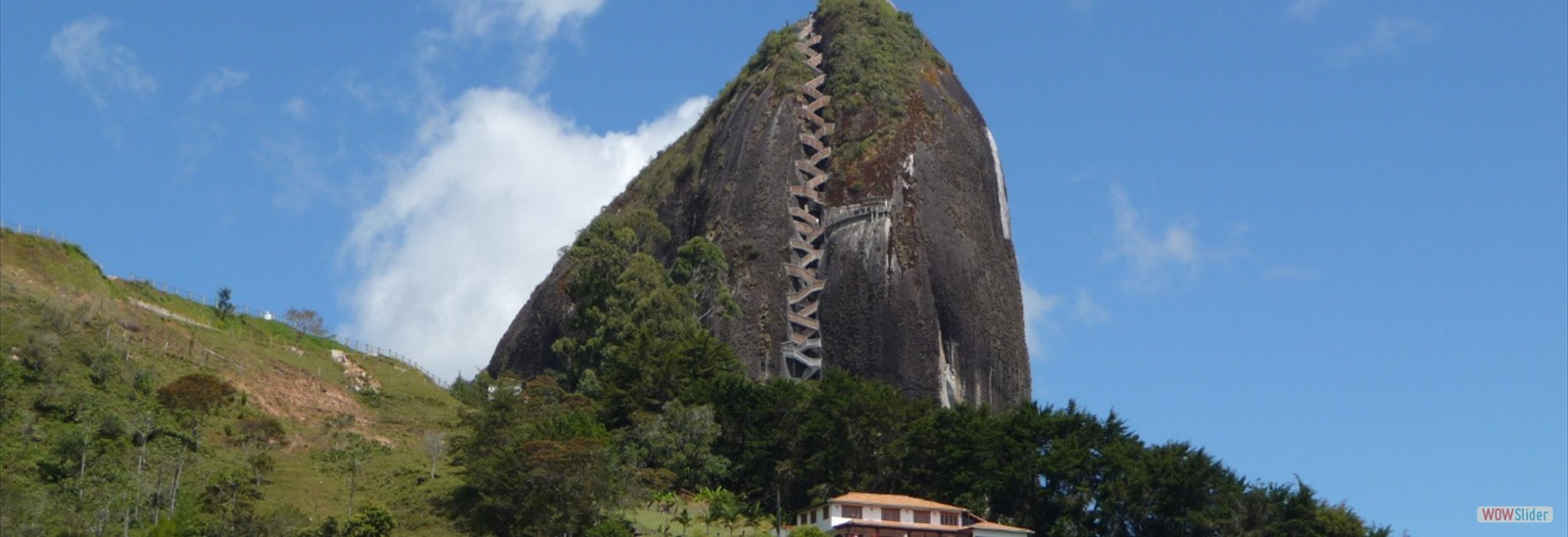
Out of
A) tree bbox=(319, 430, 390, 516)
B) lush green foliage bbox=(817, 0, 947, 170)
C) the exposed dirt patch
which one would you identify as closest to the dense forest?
tree bbox=(319, 430, 390, 516)

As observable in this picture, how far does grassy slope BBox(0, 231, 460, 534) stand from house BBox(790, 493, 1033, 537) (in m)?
13.2

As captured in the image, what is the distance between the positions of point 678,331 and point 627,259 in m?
5.63

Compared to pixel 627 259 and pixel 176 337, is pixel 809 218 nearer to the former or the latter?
pixel 627 259

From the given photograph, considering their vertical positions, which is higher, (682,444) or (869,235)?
(869,235)

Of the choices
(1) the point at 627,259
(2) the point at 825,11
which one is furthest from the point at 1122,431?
(2) the point at 825,11

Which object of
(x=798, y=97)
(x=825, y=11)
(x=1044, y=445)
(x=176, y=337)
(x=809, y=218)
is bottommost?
(x=1044, y=445)

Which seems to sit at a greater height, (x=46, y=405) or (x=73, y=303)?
(x=73, y=303)

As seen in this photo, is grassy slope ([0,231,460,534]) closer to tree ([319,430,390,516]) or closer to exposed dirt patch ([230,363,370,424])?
exposed dirt patch ([230,363,370,424])

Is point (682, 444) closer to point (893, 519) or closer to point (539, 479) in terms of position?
point (893, 519)

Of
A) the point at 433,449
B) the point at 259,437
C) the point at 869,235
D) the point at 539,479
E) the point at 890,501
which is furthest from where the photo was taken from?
the point at 869,235

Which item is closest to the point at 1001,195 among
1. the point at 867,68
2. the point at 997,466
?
the point at 867,68

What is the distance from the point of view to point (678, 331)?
86.2m

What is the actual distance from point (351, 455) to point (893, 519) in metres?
20.2

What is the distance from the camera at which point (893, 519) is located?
68188mm
